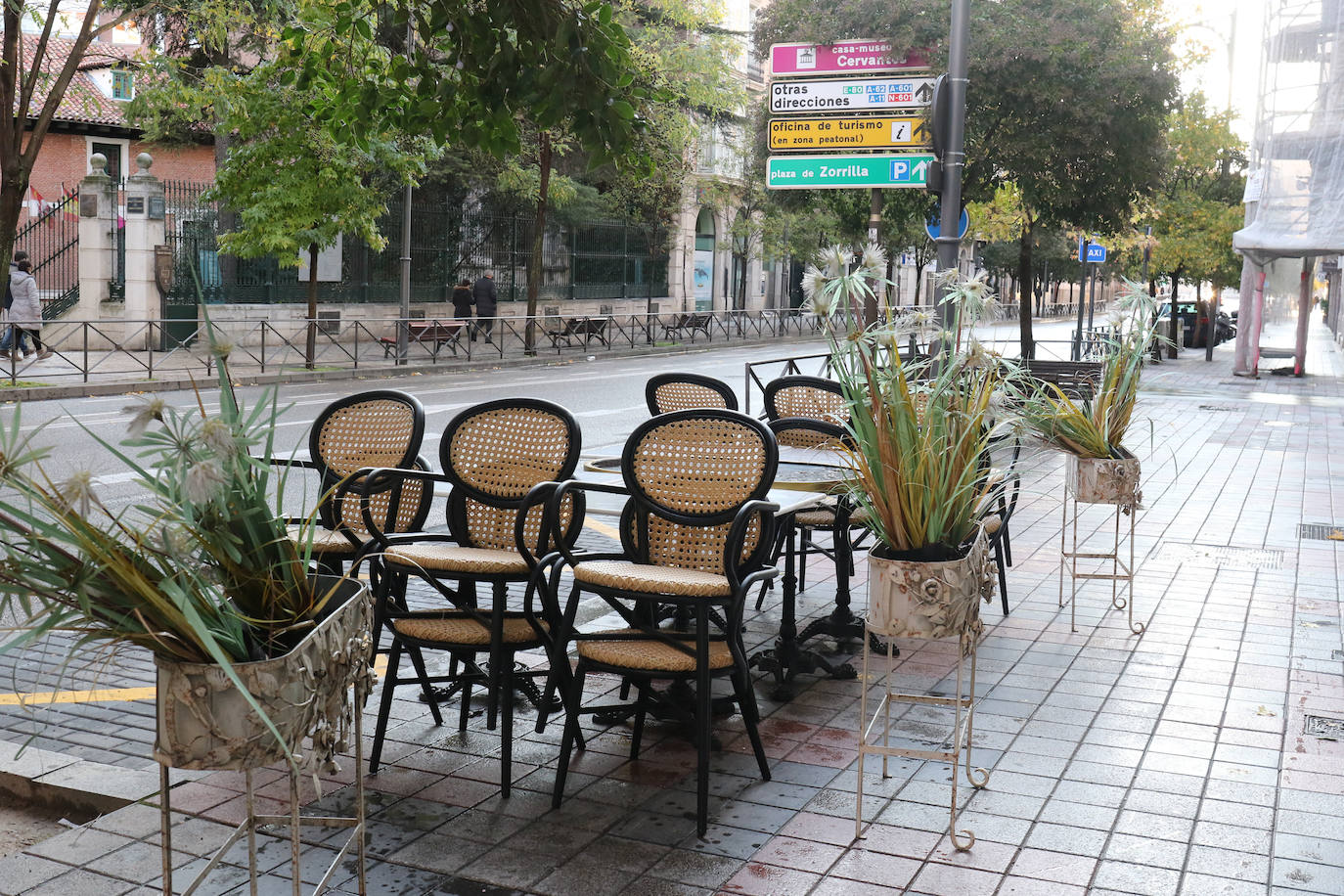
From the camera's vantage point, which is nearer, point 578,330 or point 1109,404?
point 1109,404

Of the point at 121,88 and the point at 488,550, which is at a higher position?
the point at 121,88

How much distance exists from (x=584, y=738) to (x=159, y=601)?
2.66 metres

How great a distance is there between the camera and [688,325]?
38.5 m

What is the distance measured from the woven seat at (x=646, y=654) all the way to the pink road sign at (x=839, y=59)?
14.0 meters

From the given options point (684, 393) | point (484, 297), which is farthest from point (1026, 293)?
point (684, 393)

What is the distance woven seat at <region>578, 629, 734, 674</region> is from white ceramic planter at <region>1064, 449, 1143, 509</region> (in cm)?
294

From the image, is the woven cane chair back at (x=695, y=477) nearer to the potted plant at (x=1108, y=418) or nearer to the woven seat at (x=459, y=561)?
the woven seat at (x=459, y=561)

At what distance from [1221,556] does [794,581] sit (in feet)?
14.2

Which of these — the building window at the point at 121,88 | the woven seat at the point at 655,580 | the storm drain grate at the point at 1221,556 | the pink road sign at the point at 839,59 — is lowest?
the storm drain grate at the point at 1221,556

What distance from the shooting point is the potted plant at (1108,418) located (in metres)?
6.73

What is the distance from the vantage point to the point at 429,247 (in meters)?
33.9

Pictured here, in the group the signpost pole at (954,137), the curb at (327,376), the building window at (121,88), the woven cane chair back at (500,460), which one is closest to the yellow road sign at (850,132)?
the signpost pole at (954,137)

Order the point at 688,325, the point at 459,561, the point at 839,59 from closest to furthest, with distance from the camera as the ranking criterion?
the point at 459,561
the point at 839,59
the point at 688,325

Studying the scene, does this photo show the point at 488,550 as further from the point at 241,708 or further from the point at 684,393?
the point at 684,393
